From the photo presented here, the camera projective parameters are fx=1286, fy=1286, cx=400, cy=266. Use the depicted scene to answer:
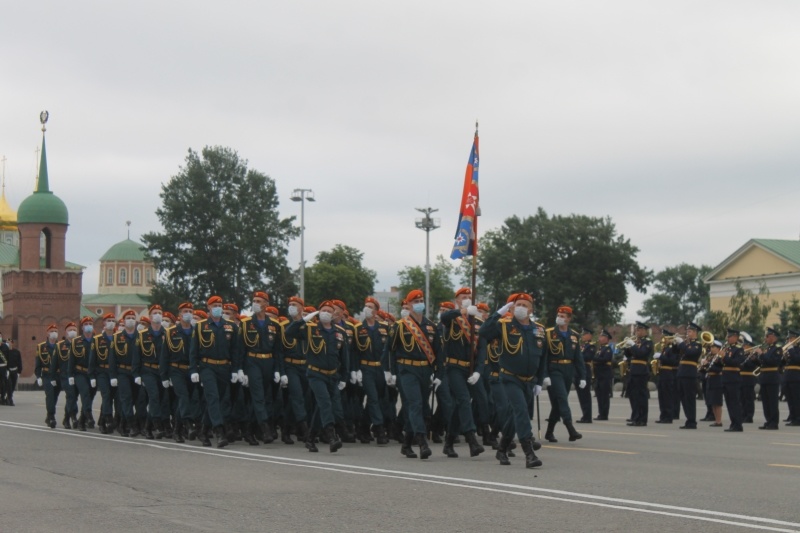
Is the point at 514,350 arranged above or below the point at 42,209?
below

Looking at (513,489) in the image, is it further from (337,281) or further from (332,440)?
(337,281)

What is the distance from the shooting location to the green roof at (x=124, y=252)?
165375 millimetres

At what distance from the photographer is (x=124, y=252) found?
16600cm

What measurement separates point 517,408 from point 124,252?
15662 cm

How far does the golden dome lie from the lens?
142m

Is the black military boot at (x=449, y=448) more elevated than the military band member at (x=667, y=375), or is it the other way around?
the military band member at (x=667, y=375)

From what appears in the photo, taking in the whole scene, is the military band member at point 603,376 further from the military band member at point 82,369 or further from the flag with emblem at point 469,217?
the military band member at point 82,369

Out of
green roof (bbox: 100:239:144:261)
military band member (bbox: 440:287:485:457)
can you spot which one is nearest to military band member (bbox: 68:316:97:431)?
military band member (bbox: 440:287:485:457)

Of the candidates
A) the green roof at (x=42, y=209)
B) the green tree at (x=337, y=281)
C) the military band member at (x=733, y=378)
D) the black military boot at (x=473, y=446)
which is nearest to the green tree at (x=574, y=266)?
the green tree at (x=337, y=281)

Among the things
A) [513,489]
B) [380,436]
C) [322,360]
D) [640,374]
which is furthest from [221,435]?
[640,374]

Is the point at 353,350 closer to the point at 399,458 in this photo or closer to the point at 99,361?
the point at 399,458

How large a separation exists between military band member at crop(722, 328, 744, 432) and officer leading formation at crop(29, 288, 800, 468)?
2cm

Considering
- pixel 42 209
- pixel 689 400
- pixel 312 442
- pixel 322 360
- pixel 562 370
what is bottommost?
pixel 312 442

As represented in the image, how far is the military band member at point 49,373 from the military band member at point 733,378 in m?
11.6
